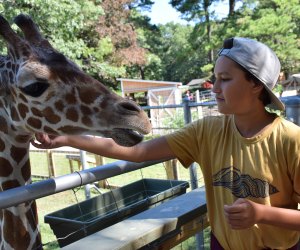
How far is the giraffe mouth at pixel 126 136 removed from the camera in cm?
183

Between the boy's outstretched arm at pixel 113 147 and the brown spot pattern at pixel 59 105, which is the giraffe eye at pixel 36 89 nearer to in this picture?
the brown spot pattern at pixel 59 105

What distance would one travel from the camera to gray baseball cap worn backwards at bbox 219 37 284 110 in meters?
1.60

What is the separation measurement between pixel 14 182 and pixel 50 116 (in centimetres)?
41

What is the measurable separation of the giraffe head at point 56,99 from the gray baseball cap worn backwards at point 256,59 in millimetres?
508

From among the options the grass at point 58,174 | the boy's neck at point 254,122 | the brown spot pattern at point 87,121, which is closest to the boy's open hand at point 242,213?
the boy's neck at point 254,122

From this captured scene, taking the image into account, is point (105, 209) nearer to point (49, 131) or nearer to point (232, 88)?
point (49, 131)

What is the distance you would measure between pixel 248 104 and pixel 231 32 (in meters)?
20.3

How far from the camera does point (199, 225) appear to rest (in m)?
2.34

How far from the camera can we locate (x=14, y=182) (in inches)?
81.3

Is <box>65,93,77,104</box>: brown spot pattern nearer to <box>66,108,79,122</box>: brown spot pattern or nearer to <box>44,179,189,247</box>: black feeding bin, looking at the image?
<box>66,108,79,122</box>: brown spot pattern

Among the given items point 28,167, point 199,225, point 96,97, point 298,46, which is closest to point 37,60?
point 96,97

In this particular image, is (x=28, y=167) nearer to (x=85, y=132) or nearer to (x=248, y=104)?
(x=85, y=132)

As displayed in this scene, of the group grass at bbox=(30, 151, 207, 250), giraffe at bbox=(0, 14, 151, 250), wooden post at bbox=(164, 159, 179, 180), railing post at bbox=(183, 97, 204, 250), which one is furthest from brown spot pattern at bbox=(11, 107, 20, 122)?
wooden post at bbox=(164, 159, 179, 180)

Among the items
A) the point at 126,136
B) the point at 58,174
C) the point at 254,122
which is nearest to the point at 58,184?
the point at 126,136
